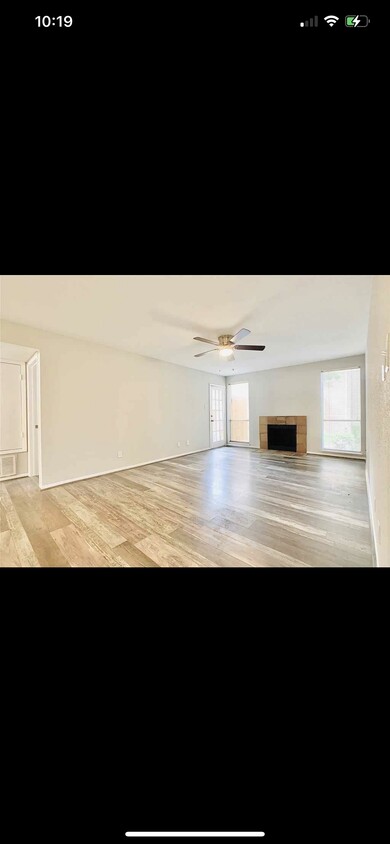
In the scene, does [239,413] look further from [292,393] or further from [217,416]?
[292,393]

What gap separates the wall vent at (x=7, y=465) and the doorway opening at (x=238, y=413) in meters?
4.95

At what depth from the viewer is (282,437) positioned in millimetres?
6301

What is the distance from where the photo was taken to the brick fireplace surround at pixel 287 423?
5957 mm

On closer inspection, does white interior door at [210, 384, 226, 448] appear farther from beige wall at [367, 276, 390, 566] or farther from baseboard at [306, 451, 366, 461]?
beige wall at [367, 276, 390, 566]

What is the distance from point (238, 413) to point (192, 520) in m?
5.12

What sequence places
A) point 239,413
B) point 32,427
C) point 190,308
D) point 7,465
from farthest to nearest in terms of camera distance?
point 239,413, point 32,427, point 7,465, point 190,308

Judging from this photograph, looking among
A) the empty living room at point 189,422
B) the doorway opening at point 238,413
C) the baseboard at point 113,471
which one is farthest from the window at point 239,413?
the baseboard at point 113,471

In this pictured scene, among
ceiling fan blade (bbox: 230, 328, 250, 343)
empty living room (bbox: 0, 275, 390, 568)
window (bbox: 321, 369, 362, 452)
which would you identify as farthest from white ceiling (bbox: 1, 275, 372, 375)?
window (bbox: 321, 369, 362, 452)
